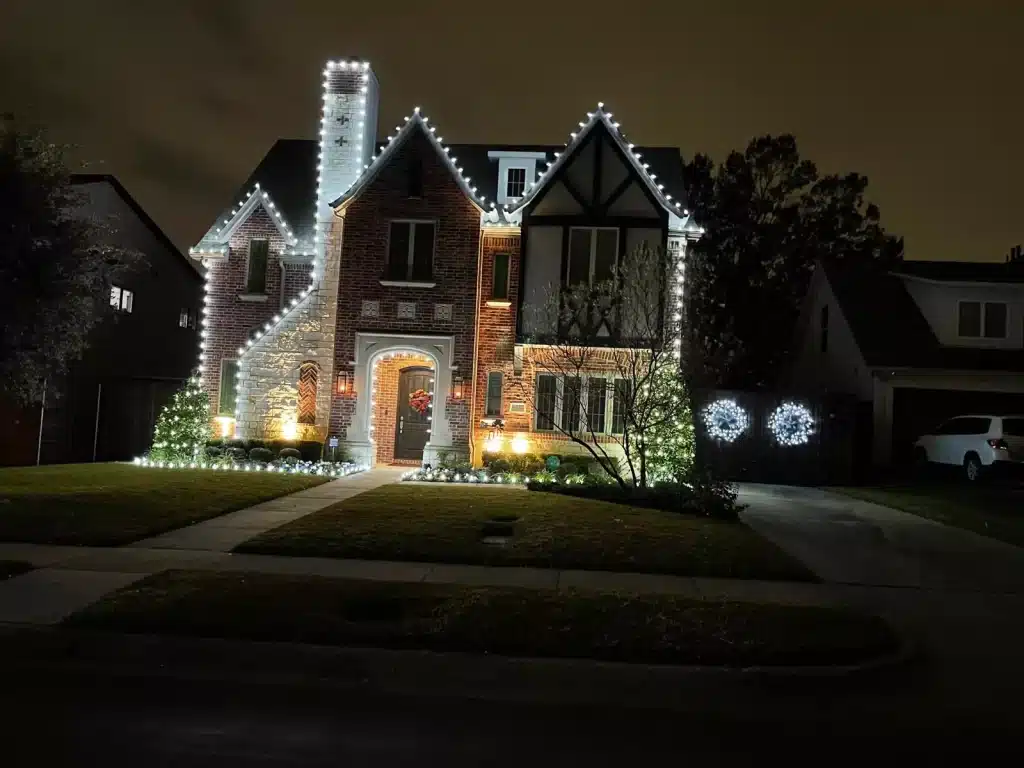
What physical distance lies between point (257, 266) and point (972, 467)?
19293 millimetres

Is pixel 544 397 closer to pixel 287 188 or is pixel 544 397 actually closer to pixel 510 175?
→ pixel 510 175

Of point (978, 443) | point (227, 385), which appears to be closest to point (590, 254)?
point (227, 385)

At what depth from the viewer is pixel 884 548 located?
12.5 meters

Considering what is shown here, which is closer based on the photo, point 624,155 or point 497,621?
point 497,621

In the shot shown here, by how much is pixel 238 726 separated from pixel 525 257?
53.8 ft

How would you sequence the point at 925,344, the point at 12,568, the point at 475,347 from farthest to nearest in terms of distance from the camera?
1. the point at 925,344
2. the point at 475,347
3. the point at 12,568

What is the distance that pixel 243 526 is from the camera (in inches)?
486

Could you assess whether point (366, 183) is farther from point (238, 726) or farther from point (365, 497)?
point (238, 726)

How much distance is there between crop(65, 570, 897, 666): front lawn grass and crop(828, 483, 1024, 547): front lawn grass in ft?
25.3

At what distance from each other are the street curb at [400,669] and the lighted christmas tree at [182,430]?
1402cm

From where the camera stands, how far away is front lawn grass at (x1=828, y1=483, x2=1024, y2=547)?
1489cm

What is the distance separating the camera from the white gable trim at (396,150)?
21109 mm

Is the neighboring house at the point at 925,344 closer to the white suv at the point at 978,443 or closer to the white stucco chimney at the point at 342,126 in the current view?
the white suv at the point at 978,443

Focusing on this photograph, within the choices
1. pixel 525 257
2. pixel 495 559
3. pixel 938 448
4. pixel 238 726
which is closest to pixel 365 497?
pixel 495 559
